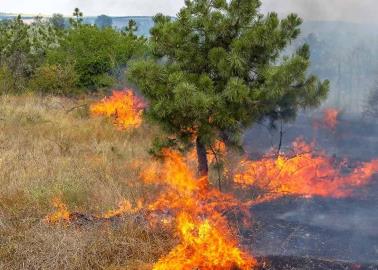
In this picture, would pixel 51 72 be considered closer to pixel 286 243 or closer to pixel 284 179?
pixel 284 179

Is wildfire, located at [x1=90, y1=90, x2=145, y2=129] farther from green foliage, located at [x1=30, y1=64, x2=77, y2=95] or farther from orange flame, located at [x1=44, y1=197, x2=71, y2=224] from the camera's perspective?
orange flame, located at [x1=44, y1=197, x2=71, y2=224]

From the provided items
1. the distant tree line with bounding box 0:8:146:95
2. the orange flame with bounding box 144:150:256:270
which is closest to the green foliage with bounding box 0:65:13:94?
the distant tree line with bounding box 0:8:146:95

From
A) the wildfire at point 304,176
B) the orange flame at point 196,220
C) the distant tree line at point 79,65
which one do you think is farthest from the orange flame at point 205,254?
the distant tree line at point 79,65

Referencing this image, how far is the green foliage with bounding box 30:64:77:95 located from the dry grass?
3052 millimetres

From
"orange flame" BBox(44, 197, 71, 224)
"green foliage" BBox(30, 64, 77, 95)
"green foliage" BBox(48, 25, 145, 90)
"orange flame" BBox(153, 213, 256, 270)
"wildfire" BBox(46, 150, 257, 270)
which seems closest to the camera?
"orange flame" BBox(153, 213, 256, 270)

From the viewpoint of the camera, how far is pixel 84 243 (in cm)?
589

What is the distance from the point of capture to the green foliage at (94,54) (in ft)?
57.1

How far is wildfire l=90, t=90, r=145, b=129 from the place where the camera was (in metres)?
13.3

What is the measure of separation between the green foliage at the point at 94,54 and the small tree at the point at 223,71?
397 inches

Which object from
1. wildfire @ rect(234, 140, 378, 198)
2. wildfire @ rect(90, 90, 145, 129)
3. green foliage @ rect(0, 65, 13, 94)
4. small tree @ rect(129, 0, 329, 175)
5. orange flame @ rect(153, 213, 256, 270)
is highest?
small tree @ rect(129, 0, 329, 175)

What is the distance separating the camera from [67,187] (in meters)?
7.71

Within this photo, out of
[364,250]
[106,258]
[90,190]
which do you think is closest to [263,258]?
[364,250]

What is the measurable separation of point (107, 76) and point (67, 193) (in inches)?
390

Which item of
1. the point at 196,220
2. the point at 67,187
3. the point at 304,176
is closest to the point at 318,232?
the point at 196,220
